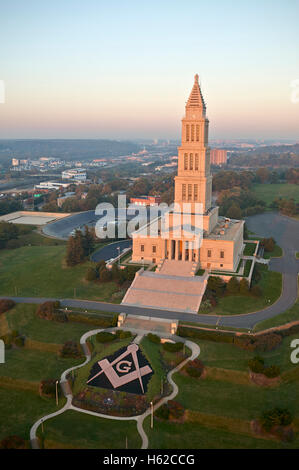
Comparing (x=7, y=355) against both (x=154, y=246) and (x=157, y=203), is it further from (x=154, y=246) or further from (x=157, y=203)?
(x=157, y=203)

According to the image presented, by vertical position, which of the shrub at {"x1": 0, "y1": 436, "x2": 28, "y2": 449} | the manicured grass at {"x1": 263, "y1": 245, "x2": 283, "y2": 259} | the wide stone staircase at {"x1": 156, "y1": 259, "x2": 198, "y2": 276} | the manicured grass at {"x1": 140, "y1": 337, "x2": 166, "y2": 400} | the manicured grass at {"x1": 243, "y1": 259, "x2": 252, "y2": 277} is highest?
the wide stone staircase at {"x1": 156, "y1": 259, "x2": 198, "y2": 276}

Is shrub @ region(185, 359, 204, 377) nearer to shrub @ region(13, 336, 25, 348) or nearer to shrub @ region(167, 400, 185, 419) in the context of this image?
shrub @ region(167, 400, 185, 419)

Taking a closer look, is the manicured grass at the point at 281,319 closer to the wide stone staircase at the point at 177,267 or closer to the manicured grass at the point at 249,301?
the manicured grass at the point at 249,301

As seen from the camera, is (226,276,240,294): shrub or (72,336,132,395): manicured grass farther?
(226,276,240,294): shrub

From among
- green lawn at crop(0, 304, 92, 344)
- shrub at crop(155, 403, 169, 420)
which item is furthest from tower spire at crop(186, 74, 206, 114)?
shrub at crop(155, 403, 169, 420)

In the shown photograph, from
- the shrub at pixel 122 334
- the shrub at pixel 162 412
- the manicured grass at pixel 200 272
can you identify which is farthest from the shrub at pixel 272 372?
the manicured grass at pixel 200 272
